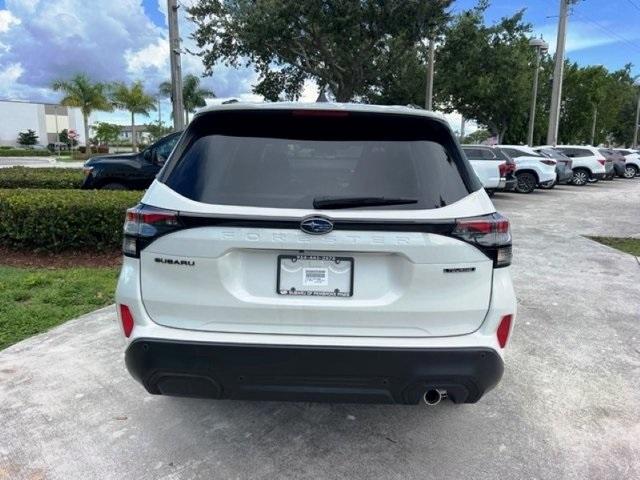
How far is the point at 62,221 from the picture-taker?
6746 millimetres

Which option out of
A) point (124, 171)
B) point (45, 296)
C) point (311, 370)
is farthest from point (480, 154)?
point (311, 370)

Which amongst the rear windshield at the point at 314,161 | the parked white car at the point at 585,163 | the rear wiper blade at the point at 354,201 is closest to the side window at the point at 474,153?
the parked white car at the point at 585,163

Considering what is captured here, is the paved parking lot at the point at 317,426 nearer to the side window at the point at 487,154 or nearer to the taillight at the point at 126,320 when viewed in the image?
the taillight at the point at 126,320

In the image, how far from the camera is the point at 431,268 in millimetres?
2369

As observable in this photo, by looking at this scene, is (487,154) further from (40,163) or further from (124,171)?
(40,163)

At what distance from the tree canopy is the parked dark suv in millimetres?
7179

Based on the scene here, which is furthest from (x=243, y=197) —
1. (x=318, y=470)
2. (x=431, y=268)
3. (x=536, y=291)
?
(x=536, y=291)

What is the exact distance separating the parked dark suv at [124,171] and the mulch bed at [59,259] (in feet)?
10.5

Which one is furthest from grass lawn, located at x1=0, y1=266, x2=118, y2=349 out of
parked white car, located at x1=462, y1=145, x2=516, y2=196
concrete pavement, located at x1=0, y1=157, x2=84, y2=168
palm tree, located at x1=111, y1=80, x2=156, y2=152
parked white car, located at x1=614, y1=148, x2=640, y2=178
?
palm tree, located at x1=111, y1=80, x2=156, y2=152

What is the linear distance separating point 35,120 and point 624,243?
98486mm

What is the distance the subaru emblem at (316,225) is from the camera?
7.61ft

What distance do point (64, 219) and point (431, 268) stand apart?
5.80 m

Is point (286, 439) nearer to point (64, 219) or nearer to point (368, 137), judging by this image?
point (368, 137)

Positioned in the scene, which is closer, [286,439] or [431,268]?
[431,268]
